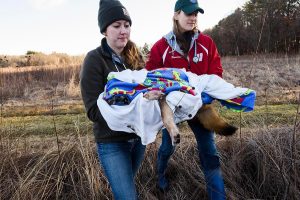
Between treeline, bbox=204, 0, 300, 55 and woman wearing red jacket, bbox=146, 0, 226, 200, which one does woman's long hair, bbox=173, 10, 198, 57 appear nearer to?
woman wearing red jacket, bbox=146, 0, 226, 200

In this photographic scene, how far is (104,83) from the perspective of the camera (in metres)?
2.55

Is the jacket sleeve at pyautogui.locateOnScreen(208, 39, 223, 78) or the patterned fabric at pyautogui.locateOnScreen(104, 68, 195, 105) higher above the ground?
the jacket sleeve at pyautogui.locateOnScreen(208, 39, 223, 78)

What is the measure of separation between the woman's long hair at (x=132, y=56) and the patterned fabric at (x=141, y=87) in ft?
1.10

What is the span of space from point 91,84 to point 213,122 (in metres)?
0.84

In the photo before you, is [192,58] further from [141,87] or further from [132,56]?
[141,87]

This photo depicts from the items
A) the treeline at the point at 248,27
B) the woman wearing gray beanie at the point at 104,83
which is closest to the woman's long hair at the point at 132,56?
the woman wearing gray beanie at the point at 104,83

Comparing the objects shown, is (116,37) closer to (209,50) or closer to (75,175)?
(209,50)

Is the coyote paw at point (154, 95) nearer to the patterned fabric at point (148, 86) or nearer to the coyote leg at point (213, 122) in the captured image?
the patterned fabric at point (148, 86)

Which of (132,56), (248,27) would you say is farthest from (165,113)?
(248,27)

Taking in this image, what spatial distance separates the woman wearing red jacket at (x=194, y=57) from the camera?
10.5 feet

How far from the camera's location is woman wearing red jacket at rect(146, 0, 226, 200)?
3205 millimetres

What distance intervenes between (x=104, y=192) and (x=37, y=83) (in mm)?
12463

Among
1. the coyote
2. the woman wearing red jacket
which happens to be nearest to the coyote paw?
the coyote

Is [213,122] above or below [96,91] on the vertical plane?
below
